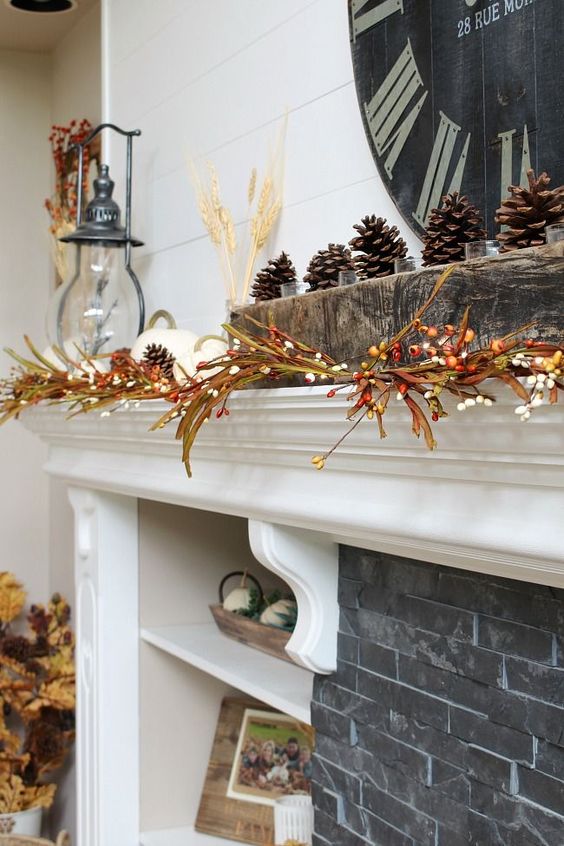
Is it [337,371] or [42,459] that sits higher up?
[337,371]

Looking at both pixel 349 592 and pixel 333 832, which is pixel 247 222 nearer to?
pixel 349 592

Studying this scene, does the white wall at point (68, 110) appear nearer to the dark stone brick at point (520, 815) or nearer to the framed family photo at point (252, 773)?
the framed family photo at point (252, 773)

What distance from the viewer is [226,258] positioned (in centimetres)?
161

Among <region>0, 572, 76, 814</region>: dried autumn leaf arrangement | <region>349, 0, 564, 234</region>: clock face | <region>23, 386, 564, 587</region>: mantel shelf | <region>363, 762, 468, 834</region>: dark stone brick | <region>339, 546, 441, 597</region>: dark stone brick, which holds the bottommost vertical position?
<region>0, 572, 76, 814</region>: dried autumn leaf arrangement

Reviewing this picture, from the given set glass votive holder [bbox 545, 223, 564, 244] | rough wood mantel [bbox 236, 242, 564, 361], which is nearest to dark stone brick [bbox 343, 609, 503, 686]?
rough wood mantel [bbox 236, 242, 564, 361]

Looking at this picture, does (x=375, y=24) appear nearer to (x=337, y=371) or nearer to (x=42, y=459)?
(x=337, y=371)

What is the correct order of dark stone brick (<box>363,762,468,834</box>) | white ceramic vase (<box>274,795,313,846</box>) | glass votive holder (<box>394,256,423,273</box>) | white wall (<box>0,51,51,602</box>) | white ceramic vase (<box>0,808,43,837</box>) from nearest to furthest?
glass votive holder (<box>394,256,423,273</box>), dark stone brick (<box>363,762,468,834</box>), white ceramic vase (<box>274,795,313,846</box>), white ceramic vase (<box>0,808,43,837</box>), white wall (<box>0,51,51,602</box>)

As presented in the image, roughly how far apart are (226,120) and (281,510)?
34.5 inches

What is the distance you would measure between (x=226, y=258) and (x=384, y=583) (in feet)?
2.13

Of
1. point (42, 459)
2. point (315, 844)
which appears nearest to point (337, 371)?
point (315, 844)

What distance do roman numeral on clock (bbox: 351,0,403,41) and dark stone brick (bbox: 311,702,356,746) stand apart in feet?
2.86

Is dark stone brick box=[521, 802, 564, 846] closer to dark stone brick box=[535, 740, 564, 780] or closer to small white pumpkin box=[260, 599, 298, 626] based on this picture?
dark stone brick box=[535, 740, 564, 780]

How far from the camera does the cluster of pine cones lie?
79 centimetres

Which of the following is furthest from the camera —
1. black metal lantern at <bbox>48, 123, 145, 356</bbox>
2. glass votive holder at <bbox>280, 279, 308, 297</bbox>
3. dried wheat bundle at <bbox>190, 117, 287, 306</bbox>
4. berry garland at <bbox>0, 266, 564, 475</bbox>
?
black metal lantern at <bbox>48, 123, 145, 356</bbox>
